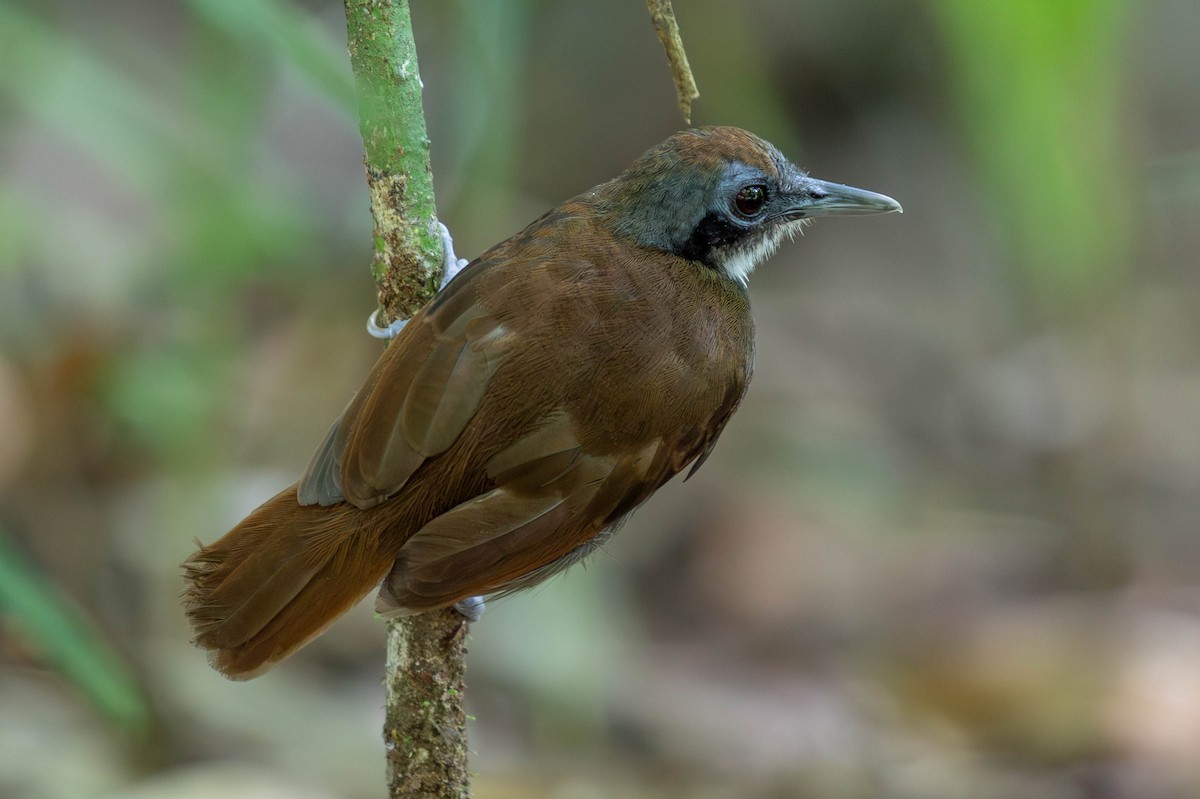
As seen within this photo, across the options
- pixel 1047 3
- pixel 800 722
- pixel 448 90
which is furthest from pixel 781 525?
pixel 1047 3

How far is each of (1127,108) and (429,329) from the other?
5.07 meters

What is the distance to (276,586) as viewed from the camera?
2.54 metres

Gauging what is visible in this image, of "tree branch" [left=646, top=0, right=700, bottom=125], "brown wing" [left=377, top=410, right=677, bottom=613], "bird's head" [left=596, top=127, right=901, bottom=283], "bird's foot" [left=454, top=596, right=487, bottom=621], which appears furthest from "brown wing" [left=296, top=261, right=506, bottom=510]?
"tree branch" [left=646, top=0, right=700, bottom=125]

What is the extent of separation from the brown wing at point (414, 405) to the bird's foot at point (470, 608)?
249mm

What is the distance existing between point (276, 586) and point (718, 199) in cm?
125

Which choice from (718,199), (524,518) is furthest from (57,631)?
(718,199)

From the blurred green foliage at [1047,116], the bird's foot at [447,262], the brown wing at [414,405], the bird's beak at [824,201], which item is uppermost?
the blurred green foliage at [1047,116]

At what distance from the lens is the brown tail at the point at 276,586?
8.30ft

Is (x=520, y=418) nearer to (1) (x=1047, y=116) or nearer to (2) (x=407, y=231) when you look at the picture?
(2) (x=407, y=231)

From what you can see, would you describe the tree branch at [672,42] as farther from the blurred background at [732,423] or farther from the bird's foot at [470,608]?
the bird's foot at [470,608]

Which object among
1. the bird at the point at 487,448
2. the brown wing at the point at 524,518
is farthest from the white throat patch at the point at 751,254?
the brown wing at the point at 524,518

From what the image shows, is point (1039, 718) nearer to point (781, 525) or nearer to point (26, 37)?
point (781, 525)

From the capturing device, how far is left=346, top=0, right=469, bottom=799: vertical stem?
94.3 inches

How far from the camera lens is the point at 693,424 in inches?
108
